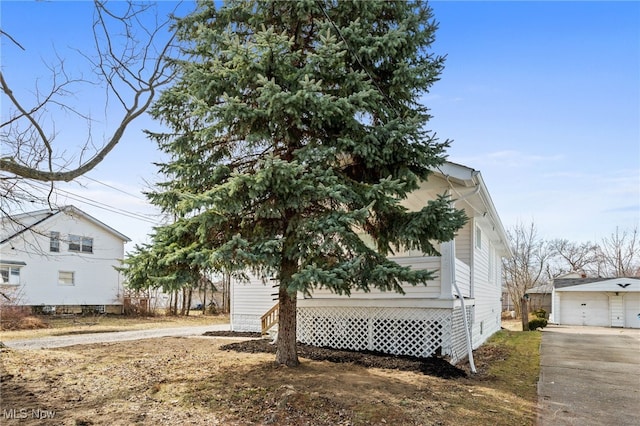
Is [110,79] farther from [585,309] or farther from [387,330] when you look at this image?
[585,309]

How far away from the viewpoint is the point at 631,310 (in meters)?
25.4

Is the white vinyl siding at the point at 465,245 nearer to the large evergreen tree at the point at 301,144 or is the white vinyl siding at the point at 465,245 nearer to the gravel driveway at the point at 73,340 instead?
the large evergreen tree at the point at 301,144

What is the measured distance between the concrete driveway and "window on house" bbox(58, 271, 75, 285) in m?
24.1

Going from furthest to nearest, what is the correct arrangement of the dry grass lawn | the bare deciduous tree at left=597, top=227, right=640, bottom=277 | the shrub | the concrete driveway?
1. the bare deciduous tree at left=597, top=227, right=640, bottom=277
2. the shrub
3. the dry grass lawn
4. the concrete driveway

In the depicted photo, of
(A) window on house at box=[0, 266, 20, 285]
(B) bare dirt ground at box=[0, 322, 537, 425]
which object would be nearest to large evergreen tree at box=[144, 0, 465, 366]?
(B) bare dirt ground at box=[0, 322, 537, 425]

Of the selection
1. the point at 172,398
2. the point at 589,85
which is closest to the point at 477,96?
the point at 589,85

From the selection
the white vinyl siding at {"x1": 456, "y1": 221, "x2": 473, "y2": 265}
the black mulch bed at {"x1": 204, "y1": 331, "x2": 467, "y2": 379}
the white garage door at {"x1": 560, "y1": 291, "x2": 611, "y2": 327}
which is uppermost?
the white vinyl siding at {"x1": 456, "y1": 221, "x2": 473, "y2": 265}

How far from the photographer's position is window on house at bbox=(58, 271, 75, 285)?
2421 centimetres

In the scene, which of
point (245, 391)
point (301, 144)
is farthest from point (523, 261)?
point (245, 391)

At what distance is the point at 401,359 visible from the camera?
8.17 meters

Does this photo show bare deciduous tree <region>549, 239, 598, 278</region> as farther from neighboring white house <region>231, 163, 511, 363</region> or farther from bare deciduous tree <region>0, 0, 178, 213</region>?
bare deciduous tree <region>0, 0, 178, 213</region>

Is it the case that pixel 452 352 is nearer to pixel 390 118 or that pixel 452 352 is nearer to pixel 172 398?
pixel 390 118

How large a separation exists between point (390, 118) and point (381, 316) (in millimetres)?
4151

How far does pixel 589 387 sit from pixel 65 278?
25.8 m
